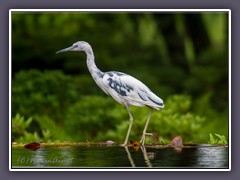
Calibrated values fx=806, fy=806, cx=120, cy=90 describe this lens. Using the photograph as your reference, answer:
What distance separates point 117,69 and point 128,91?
2889 millimetres

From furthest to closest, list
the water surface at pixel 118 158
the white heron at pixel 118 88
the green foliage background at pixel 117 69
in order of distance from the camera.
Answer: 1. the green foliage background at pixel 117 69
2. the white heron at pixel 118 88
3. the water surface at pixel 118 158

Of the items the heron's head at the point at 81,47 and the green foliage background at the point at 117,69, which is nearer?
the heron's head at the point at 81,47

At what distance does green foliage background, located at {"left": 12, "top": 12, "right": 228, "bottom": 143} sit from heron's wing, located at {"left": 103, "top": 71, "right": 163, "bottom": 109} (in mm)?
1041

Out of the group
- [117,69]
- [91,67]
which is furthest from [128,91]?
[117,69]

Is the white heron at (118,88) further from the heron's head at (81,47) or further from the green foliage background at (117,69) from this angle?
the green foliage background at (117,69)

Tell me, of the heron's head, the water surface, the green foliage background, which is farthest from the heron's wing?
the green foliage background

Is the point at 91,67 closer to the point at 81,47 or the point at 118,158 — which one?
the point at 81,47

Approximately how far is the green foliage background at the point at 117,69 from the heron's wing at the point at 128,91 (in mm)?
1041

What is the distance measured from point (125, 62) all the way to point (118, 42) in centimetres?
46

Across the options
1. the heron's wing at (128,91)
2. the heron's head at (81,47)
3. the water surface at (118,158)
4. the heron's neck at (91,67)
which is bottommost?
the water surface at (118,158)

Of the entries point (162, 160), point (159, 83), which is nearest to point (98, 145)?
point (162, 160)

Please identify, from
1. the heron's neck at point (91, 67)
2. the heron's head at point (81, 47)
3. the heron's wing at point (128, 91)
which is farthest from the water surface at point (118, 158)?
the heron's head at point (81, 47)

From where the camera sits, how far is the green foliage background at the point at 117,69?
27.0 ft

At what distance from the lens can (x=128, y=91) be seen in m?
6.88
